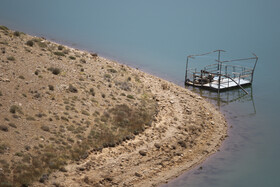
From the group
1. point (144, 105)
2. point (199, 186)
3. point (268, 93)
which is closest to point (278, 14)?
point (268, 93)

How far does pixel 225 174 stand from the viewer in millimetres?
28781

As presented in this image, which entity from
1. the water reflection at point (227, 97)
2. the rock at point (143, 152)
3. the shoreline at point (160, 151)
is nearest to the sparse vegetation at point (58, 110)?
the shoreline at point (160, 151)

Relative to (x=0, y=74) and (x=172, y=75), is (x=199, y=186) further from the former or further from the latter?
(x=172, y=75)

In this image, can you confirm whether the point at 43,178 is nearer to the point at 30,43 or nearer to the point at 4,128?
the point at 4,128

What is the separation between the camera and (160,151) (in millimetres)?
29281

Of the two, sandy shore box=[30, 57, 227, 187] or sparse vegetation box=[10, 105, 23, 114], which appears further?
sparse vegetation box=[10, 105, 23, 114]

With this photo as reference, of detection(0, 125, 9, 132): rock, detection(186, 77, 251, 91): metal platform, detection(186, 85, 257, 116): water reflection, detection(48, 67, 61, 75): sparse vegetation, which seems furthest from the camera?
detection(186, 77, 251, 91): metal platform

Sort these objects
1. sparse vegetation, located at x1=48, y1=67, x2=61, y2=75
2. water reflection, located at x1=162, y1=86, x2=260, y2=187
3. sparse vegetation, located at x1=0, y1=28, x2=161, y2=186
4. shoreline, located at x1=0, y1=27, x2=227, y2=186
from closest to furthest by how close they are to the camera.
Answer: sparse vegetation, located at x1=0, y1=28, x2=161, y2=186 → shoreline, located at x1=0, y1=27, x2=227, y2=186 → water reflection, located at x1=162, y1=86, x2=260, y2=187 → sparse vegetation, located at x1=48, y1=67, x2=61, y2=75

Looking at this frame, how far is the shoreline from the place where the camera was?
82.3 feet

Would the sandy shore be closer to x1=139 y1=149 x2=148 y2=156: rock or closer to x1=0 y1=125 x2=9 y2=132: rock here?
x1=139 y1=149 x2=148 y2=156: rock

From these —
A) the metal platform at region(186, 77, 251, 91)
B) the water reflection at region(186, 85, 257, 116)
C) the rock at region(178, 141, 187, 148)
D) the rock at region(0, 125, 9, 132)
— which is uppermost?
the metal platform at region(186, 77, 251, 91)

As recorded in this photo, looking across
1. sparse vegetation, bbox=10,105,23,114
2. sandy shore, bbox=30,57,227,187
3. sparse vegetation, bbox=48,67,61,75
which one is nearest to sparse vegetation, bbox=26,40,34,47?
sparse vegetation, bbox=48,67,61,75

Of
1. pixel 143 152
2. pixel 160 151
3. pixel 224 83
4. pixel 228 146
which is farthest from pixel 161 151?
pixel 224 83

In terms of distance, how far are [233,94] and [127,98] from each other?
15.5 metres
